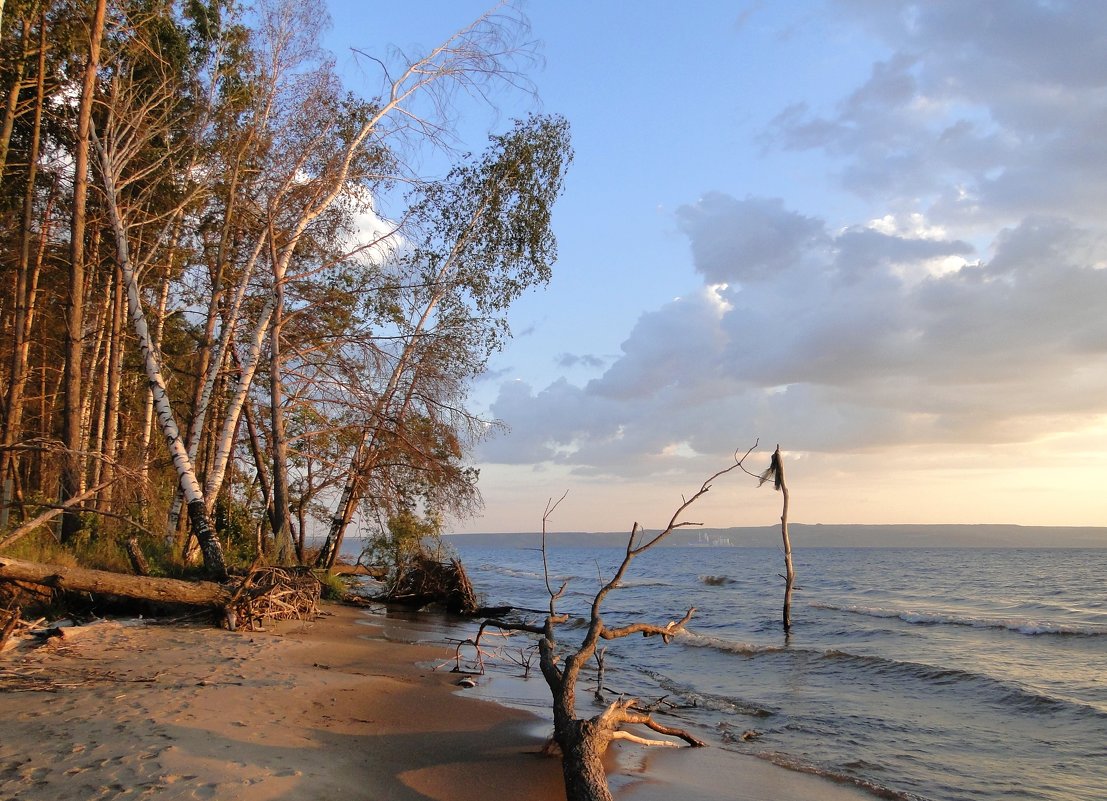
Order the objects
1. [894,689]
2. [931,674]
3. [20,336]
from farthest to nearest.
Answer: [931,674] < [894,689] < [20,336]

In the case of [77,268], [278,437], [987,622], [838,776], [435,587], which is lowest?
[987,622]

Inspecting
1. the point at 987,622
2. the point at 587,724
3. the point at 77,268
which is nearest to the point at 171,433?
the point at 77,268

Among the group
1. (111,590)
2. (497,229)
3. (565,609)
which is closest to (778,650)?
(565,609)

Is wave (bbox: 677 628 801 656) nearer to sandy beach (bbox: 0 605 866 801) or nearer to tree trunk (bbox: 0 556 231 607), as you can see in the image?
sandy beach (bbox: 0 605 866 801)

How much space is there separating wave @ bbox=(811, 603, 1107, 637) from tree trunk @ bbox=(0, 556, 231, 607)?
21.0m

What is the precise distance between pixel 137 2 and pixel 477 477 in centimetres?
1182

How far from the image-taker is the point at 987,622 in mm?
23062

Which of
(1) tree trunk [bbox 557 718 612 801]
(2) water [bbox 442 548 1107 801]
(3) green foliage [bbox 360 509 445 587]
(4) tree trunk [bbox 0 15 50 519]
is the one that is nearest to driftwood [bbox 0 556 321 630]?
(4) tree trunk [bbox 0 15 50 519]

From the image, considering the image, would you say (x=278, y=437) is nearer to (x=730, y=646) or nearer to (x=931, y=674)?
(x=730, y=646)

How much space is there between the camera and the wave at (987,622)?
2102cm

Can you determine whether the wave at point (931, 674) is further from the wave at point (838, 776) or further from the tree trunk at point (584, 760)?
the tree trunk at point (584, 760)

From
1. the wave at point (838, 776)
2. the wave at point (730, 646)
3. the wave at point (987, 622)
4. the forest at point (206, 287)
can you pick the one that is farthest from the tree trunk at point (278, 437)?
the wave at point (987, 622)

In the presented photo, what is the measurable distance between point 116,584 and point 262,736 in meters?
5.15

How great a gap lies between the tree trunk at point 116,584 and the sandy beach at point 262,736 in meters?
0.50
